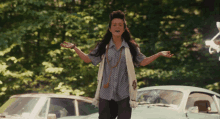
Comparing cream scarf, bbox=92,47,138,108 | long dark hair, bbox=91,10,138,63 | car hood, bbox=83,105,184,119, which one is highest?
long dark hair, bbox=91,10,138,63

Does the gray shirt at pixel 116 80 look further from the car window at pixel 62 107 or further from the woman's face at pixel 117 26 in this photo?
the car window at pixel 62 107

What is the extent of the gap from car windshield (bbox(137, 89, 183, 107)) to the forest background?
15.3ft

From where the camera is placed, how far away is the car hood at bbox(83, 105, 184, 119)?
4.62m

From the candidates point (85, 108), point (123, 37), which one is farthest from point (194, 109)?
point (123, 37)

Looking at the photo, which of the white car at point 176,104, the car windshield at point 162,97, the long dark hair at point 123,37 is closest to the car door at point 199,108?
the white car at point 176,104

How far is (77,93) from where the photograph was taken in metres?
10.3

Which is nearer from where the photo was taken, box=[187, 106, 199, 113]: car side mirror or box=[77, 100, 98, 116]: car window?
box=[187, 106, 199, 113]: car side mirror

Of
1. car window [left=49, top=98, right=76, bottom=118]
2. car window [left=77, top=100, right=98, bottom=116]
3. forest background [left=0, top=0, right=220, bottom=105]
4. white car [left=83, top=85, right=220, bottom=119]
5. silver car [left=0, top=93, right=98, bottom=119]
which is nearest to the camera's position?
white car [left=83, top=85, right=220, bottom=119]

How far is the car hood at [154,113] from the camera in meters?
4.62

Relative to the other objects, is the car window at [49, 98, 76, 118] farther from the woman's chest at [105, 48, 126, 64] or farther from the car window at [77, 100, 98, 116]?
the woman's chest at [105, 48, 126, 64]

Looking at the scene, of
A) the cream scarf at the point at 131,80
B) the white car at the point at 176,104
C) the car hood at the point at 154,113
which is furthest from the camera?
the white car at the point at 176,104

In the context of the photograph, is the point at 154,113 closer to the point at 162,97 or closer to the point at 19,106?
the point at 162,97

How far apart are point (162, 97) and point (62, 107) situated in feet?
6.19

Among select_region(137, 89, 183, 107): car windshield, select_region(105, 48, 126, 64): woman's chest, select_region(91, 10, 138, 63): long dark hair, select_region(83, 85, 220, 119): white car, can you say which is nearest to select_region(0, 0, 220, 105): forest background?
select_region(137, 89, 183, 107): car windshield
